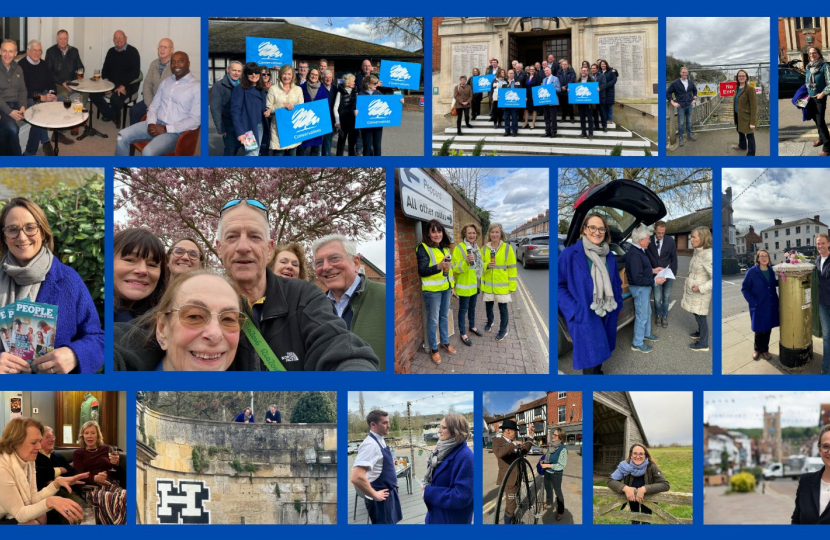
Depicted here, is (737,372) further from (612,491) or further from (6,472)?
(6,472)

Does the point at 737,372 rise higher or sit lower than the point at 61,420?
higher

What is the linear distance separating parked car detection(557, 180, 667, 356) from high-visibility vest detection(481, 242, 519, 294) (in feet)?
1.90

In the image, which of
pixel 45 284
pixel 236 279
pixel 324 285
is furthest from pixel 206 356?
pixel 45 284

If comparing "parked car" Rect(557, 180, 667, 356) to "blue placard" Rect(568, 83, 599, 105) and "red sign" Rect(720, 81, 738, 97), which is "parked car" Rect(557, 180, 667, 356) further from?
"red sign" Rect(720, 81, 738, 97)

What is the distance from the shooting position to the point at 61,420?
24.6 ft

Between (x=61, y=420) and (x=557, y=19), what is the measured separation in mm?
7117

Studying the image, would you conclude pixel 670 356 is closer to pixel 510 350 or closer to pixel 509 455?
pixel 510 350

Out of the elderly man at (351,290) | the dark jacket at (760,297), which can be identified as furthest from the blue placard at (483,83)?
the dark jacket at (760,297)

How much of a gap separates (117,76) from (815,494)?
8.66 m

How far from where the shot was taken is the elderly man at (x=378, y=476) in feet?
23.0

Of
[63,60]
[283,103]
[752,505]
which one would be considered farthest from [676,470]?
[63,60]

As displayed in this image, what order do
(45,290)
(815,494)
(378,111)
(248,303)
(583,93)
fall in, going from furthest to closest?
(583,93) → (378,111) → (45,290) → (248,303) → (815,494)

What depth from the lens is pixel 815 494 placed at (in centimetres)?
703

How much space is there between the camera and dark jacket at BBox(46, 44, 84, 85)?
8242mm
